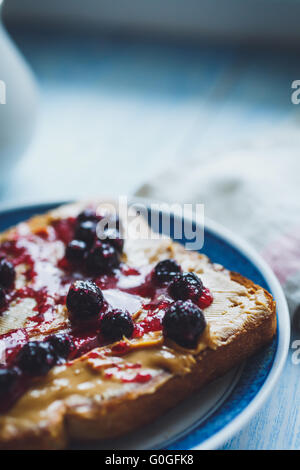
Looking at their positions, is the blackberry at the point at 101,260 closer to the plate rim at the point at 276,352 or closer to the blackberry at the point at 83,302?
the blackberry at the point at 83,302

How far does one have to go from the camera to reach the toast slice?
6.45 feet

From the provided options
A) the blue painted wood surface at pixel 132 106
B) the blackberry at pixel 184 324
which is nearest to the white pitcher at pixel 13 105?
the blue painted wood surface at pixel 132 106

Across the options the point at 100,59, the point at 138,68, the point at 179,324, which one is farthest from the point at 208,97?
the point at 179,324

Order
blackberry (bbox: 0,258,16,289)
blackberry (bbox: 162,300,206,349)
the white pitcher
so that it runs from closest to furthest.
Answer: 1. blackberry (bbox: 162,300,206,349)
2. blackberry (bbox: 0,258,16,289)
3. the white pitcher

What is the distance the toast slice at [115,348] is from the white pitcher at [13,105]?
98 cm

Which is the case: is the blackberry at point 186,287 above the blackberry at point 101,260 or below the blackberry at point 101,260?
below

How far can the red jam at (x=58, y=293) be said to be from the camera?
7.27ft

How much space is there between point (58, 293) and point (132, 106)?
2.79m

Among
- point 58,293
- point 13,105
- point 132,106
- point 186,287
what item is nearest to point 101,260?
point 58,293

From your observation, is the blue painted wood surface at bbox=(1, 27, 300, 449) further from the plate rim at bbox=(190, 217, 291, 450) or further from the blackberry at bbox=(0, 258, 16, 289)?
the plate rim at bbox=(190, 217, 291, 450)

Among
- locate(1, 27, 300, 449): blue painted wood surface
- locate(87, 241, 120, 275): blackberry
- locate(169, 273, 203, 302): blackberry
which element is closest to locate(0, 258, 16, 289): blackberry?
locate(87, 241, 120, 275): blackberry

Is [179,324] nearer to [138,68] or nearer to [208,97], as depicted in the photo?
[208,97]

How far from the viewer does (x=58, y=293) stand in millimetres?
2553

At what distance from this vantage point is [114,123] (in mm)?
4695
